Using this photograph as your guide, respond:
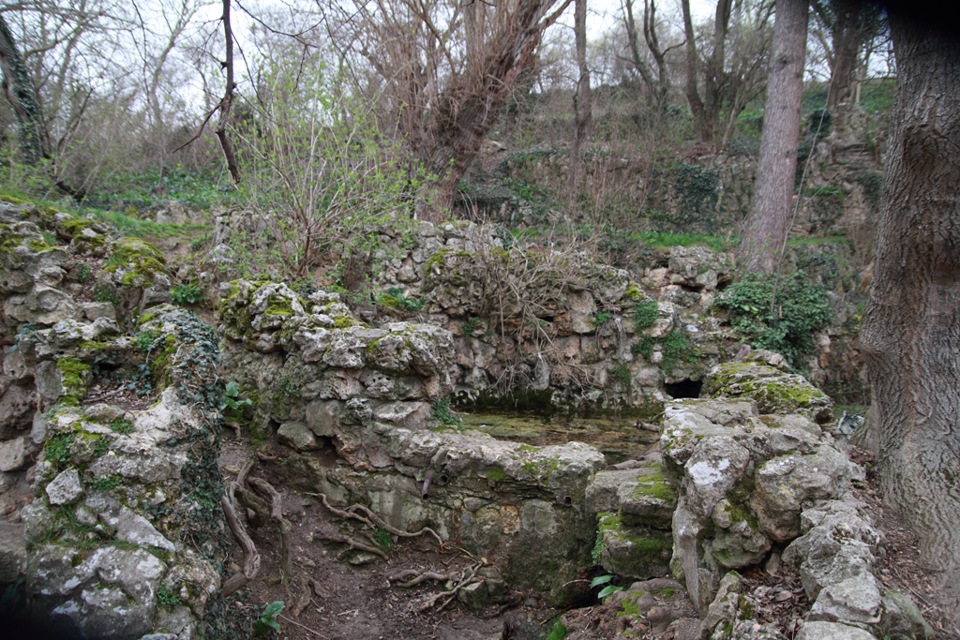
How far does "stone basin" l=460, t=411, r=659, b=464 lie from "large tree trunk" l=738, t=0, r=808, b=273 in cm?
627

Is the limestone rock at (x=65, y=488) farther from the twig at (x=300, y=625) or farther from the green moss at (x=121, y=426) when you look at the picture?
the twig at (x=300, y=625)

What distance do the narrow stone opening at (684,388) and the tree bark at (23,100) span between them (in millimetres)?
10812

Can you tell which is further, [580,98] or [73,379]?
[580,98]

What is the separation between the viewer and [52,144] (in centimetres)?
988

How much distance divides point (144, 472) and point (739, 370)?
212 inches

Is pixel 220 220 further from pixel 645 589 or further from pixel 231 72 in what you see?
pixel 645 589

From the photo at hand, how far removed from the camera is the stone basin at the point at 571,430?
643 cm

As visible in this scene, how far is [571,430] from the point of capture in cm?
707

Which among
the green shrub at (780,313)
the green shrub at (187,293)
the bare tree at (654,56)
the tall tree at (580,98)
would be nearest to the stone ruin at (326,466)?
Answer: the green shrub at (187,293)

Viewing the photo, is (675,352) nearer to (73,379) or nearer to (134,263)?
(134,263)

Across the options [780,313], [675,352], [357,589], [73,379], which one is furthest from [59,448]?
[780,313]

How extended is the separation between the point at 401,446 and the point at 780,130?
455 inches

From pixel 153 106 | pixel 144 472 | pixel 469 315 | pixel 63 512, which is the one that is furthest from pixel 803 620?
pixel 153 106

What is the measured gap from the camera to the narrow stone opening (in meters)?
8.73
